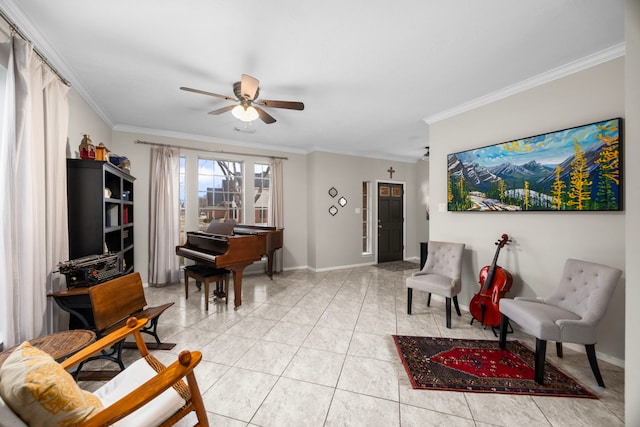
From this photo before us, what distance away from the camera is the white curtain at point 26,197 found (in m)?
1.65

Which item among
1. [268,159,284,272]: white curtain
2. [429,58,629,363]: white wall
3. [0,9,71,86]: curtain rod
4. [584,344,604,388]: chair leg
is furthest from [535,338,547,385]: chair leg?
[0,9,71,86]: curtain rod

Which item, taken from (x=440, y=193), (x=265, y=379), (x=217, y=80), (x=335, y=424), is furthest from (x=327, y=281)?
(x=217, y=80)

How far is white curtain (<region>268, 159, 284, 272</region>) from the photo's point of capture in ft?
16.8

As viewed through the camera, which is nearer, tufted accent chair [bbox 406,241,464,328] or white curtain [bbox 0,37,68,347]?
white curtain [bbox 0,37,68,347]

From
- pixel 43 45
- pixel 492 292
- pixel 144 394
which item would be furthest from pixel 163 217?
pixel 492 292

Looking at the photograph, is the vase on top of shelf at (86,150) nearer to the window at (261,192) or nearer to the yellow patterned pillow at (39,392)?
the yellow patterned pillow at (39,392)

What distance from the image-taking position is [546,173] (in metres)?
2.49

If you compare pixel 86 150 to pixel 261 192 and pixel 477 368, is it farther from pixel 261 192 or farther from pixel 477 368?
pixel 477 368

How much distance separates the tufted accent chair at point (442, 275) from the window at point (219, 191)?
3.50 meters

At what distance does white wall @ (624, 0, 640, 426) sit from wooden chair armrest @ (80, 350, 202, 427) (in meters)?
2.24

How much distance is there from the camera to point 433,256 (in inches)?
130

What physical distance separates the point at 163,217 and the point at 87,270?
218cm

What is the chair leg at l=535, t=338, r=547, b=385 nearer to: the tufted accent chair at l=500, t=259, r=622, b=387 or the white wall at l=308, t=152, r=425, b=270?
the tufted accent chair at l=500, t=259, r=622, b=387

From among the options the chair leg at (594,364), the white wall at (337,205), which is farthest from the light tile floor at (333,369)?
the white wall at (337,205)
